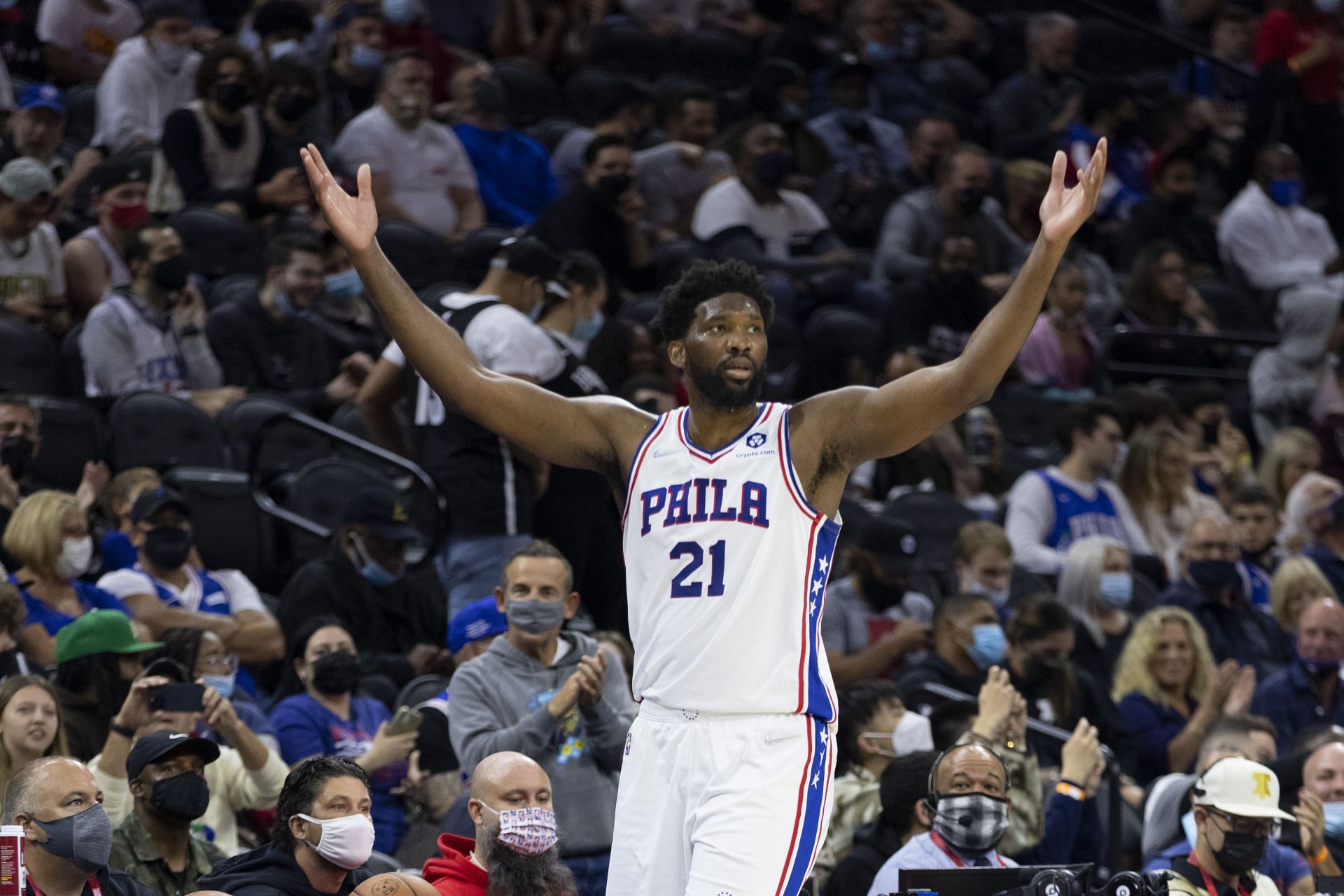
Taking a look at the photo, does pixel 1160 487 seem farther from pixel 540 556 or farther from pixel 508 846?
pixel 508 846

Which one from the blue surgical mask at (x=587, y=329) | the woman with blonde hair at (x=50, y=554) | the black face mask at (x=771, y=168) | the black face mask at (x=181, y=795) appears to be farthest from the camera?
the black face mask at (x=771, y=168)

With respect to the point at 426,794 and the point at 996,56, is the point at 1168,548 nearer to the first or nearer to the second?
the point at 426,794

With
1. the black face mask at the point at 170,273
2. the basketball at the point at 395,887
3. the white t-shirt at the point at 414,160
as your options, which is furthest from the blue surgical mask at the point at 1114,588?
the basketball at the point at 395,887

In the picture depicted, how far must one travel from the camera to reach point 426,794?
23.3 ft

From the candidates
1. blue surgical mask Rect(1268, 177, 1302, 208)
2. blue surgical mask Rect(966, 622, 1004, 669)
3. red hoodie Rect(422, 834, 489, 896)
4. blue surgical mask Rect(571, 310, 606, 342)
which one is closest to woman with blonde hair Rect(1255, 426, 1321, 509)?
blue surgical mask Rect(1268, 177, 1302, 208)

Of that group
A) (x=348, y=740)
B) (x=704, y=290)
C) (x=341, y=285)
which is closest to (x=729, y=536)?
(x=704, y=290)

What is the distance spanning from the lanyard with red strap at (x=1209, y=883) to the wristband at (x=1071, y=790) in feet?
1.97

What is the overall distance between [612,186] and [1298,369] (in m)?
4.71

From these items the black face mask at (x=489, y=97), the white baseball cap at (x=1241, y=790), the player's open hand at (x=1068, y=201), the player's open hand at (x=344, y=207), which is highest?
the black face mask at (x=489, y=97)

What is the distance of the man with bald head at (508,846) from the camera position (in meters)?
5.52

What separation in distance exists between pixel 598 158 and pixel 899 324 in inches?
81.7

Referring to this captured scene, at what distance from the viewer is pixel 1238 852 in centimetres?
677

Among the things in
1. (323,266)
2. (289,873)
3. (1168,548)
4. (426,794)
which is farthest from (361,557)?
(1168,548)

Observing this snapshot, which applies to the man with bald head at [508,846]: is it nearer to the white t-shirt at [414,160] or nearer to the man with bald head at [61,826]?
the man with bald head at [61,826]
